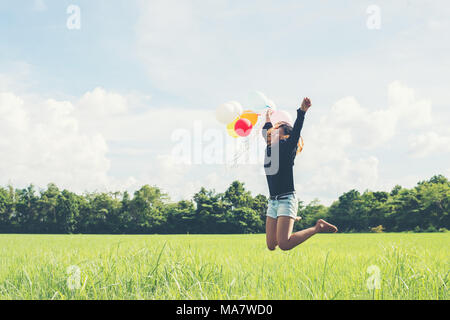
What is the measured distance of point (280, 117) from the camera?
540 centimetres

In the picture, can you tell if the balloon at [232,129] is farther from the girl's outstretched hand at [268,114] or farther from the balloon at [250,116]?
the girl's outstretched hand at [268,114]

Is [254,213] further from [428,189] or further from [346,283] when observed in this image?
[346,283]

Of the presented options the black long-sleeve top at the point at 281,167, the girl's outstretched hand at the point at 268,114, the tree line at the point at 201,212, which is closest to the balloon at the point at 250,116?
the girl's outstretched hand at the point at 268,114

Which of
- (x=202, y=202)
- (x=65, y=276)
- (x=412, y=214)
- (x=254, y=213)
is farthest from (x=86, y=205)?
(x=65, y=276)

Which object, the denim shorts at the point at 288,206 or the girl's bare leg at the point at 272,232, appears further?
the girl's bare leg at the point at 272,232

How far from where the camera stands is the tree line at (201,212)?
139ft

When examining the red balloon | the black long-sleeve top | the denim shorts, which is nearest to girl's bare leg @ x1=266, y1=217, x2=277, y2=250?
the denim shorts

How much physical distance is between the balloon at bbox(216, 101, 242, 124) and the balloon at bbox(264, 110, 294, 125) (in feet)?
1.64

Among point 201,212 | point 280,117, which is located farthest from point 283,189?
point 201,212

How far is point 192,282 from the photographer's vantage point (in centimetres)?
451

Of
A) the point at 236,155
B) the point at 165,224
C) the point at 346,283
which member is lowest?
the point at 165,224

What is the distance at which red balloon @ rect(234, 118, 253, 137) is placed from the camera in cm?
550

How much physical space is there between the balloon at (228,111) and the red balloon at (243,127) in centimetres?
12
